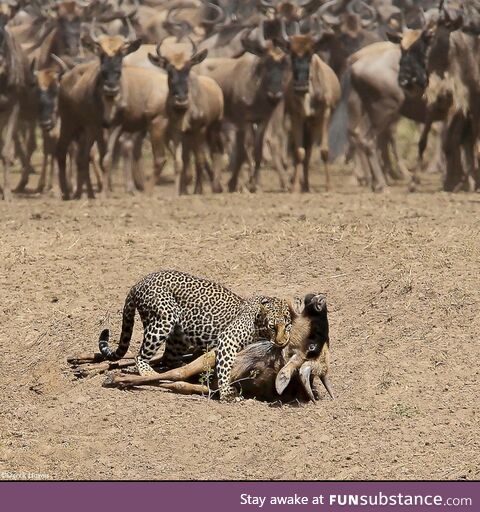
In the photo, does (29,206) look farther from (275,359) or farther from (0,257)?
(275,359)

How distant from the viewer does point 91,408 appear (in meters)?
9.09

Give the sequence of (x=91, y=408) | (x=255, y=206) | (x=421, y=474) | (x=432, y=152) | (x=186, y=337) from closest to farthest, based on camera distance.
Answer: (x=421, y=474), (x=91, y=408), (x=186, y=337), (x=255, y=206), (x=432, y=152)

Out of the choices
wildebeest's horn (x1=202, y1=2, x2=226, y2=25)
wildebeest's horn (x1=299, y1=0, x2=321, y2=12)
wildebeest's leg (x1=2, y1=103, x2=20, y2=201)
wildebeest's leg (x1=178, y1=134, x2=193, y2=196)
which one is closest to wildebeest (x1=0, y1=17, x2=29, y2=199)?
wildebeest's leg (x1=2, y1=103, x2=20, y2=201)

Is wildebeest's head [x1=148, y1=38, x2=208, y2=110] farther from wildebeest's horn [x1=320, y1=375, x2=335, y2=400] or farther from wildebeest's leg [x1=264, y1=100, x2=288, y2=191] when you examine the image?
wildebeest's horn [x1=320, y1=375, x2=335, y2=400]

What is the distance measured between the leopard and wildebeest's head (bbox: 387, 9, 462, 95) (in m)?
10.2

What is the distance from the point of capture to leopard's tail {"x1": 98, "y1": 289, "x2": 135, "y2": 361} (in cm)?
982

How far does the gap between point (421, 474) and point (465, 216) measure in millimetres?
6069

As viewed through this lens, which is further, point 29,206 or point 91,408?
point 29,206

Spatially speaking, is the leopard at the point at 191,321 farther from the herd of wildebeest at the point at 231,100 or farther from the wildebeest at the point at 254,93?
the wildebeest at the point at 254,93

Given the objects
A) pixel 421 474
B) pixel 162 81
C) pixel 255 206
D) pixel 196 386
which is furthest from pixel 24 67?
pixel 421 474

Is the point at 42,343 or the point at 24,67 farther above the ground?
the point at 24,67

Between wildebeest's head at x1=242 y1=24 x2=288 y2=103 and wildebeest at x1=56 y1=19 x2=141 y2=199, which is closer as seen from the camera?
wildebeest at x1=56 y1=19 x2=141 y2=199

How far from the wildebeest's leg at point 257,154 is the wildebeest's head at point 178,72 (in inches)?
51.0

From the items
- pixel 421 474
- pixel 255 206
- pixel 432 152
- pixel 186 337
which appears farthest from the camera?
pixel 432 152
